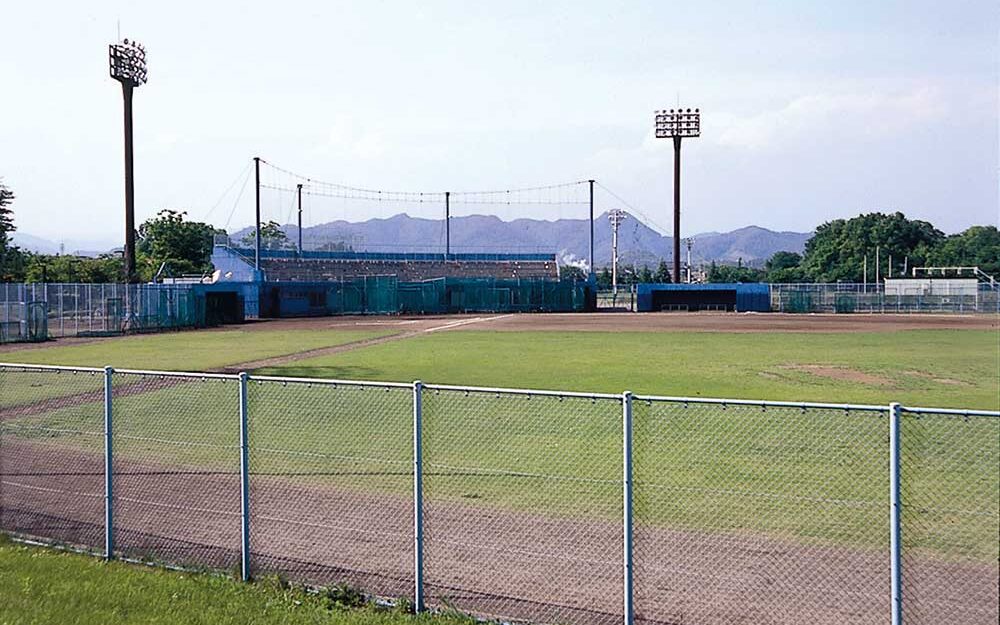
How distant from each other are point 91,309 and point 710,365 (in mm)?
35480

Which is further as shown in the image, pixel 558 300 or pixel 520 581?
pixel 558 300

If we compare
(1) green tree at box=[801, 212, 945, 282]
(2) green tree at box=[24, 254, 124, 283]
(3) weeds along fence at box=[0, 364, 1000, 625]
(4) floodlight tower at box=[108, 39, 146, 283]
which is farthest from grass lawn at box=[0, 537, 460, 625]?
(1) green tree at box=[801, 212, 945, 282]

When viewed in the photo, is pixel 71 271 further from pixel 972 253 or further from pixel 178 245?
pixel 972 253

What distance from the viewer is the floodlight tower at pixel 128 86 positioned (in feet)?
239

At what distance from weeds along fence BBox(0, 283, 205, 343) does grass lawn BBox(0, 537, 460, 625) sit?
A: 129 ft

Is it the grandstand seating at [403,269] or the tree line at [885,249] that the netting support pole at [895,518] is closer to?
the grandstand seating at [403,269]

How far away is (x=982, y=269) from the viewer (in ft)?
442

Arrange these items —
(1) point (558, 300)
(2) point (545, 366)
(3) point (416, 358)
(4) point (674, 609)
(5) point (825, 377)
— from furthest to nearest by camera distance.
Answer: (1) point (558, 300)
(3) point (416, 358)
(2) point (545, 366)
(5) point (825, 377)
(4) point (674, 609)

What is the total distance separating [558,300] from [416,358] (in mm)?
61380

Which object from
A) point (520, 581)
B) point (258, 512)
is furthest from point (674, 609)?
point (258, 512)

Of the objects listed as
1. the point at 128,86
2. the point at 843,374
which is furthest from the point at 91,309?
the point at 843,374

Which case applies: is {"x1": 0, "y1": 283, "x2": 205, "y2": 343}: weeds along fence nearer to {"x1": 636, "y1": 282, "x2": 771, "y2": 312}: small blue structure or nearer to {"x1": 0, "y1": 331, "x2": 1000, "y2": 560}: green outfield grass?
{"x1": 0, "y1": 331, "x2": 1000, "y2": 560}: green outfield grass

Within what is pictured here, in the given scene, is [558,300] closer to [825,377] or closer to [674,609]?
[825,377]

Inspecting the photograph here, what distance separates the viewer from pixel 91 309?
175 feet
